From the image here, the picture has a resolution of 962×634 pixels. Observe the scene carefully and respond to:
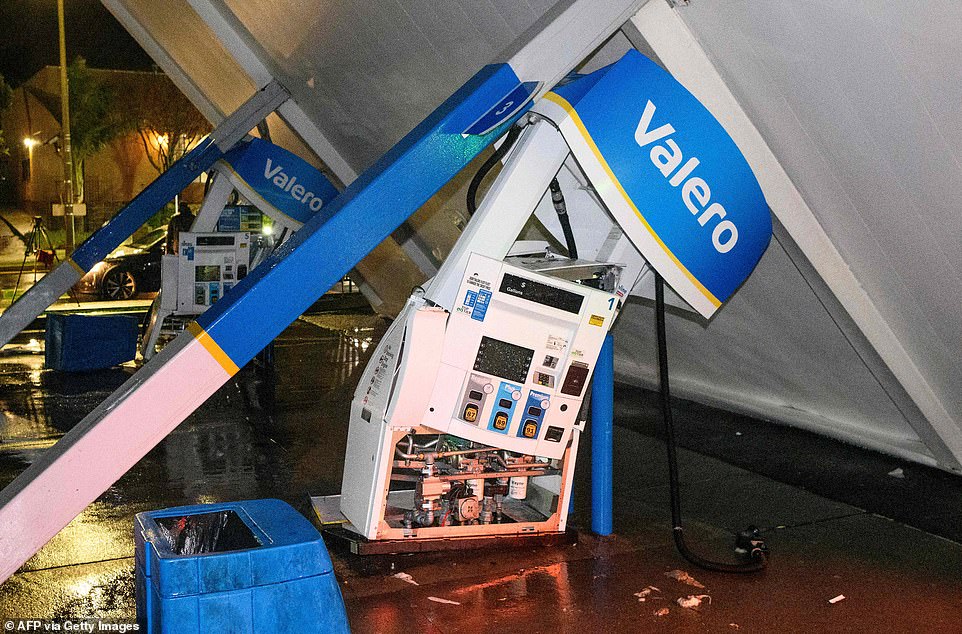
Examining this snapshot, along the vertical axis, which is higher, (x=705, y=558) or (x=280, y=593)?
(x=280, y=593)

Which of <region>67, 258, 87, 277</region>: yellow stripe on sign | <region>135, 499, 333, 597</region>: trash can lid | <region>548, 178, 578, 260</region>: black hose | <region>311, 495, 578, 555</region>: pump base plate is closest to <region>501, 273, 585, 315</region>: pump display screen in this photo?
<region>548, 178, 578, 260</region>: black hose

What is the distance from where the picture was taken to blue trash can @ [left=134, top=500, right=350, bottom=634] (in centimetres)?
364

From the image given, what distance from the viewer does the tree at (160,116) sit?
4044 centimetres

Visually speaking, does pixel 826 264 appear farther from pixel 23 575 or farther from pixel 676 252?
pixel 23 575

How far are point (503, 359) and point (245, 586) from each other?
2.36 m

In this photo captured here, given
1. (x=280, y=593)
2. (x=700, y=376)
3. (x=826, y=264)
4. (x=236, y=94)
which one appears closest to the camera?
(x=280, y=593)

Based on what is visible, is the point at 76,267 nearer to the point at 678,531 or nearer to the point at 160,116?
the point at 678,531

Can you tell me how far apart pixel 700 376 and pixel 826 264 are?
3910mm

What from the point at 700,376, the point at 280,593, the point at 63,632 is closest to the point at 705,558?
the point at 280,593

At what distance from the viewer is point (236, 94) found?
1647 centimetres

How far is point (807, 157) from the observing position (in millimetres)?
6031

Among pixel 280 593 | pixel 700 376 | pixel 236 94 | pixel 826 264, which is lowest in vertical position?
pixel 280 593

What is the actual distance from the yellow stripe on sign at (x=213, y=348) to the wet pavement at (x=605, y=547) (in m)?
1.38

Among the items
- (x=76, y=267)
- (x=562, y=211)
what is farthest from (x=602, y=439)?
(x=76, y=267)
